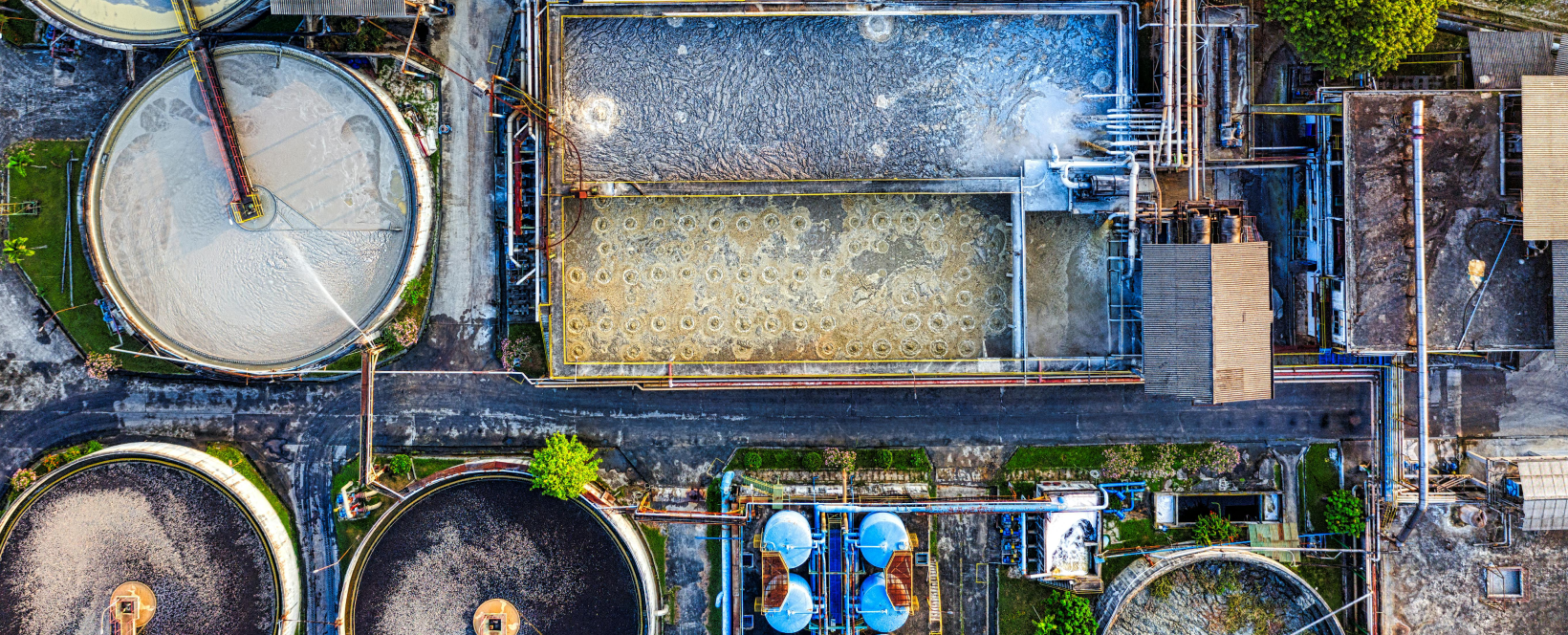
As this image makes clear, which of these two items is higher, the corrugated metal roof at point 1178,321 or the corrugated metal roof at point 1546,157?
the corrugated metal roof at point 1546,157

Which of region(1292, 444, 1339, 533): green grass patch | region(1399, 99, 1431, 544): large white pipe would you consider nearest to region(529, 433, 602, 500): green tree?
region(1292, 444, 1339, 533): green grass patch

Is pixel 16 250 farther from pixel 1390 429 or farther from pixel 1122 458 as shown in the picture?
pixel 1390 429

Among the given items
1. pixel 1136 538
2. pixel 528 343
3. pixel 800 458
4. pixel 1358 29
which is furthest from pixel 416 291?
pixel 1358 29

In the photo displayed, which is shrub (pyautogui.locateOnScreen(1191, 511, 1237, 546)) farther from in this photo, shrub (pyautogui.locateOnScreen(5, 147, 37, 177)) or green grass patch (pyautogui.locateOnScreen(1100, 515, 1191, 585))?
shrub (pyautogui.locateOnScreen(5, 147, 37, 177))

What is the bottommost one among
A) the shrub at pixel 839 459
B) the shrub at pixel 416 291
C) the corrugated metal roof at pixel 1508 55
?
the shrub at pixel 839 459

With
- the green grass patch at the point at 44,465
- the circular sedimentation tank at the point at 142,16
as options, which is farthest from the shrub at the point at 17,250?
the circular sedimentation tank at the point at 142,16

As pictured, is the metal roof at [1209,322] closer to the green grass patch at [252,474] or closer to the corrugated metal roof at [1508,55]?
the corrugated metal roof at [1508,55]

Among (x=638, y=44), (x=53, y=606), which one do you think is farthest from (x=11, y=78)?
(x=638, y=44)

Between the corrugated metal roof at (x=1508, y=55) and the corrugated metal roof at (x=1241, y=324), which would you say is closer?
the corrugated metal roof at (x=1241, y=324)
